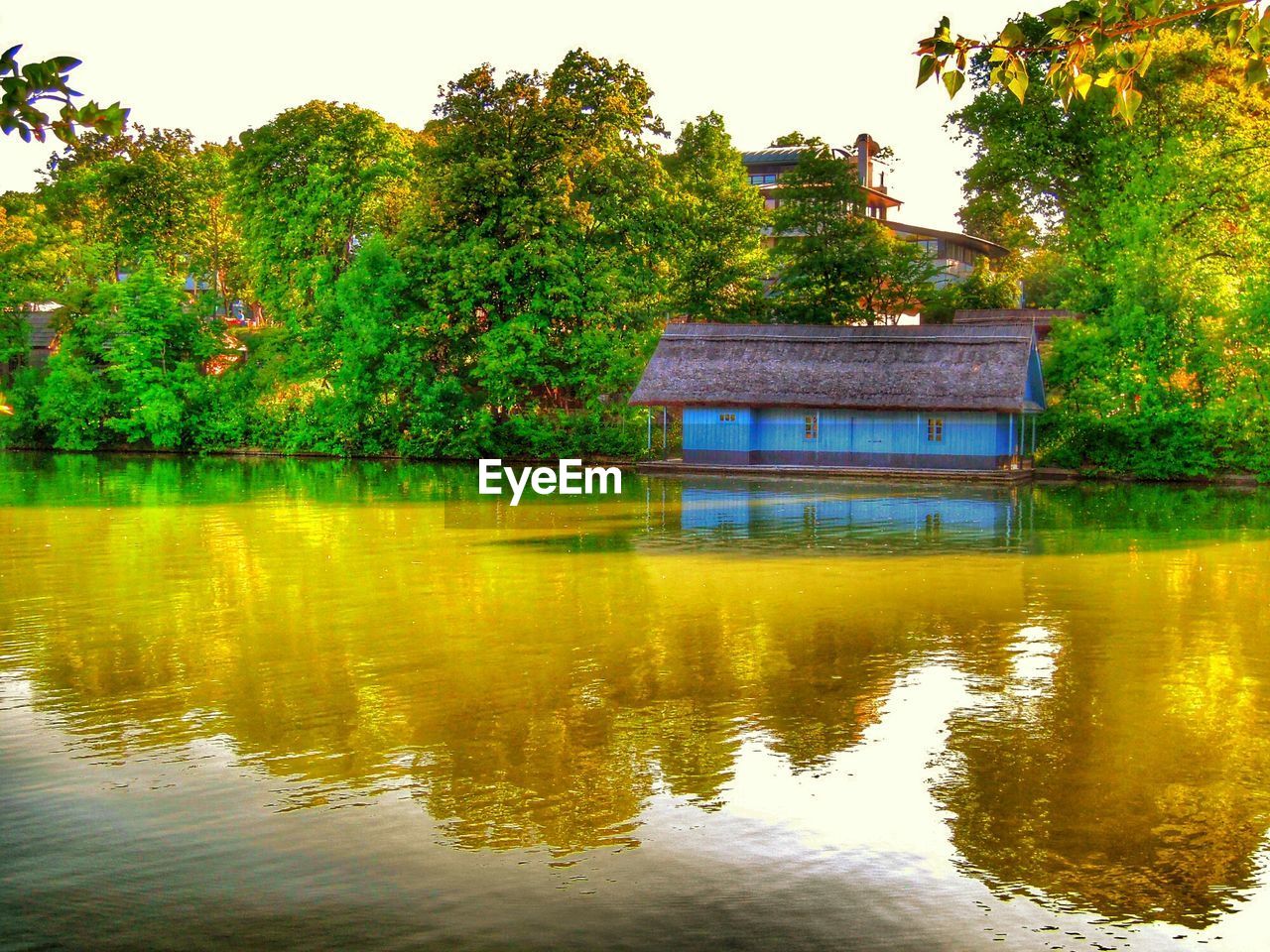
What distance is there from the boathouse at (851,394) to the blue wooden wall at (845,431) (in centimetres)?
3

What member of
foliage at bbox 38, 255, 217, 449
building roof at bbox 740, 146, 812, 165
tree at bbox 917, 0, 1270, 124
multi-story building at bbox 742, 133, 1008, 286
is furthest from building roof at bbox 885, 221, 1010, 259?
tree at bbox 917, 0, 1270, 124

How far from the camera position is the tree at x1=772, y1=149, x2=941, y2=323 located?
4691 centimetres

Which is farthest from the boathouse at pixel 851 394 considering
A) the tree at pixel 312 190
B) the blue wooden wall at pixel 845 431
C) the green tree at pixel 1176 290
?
the tree at pixel 312 190

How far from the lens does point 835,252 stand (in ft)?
155

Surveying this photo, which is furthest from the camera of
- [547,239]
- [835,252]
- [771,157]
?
[771,157]

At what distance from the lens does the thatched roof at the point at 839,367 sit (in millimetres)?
39875

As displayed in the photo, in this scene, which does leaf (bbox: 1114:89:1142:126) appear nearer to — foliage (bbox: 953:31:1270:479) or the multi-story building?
foliage (bbox: 953:31:1270:479)

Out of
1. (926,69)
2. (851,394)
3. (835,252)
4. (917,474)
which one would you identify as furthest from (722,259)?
(926,69)

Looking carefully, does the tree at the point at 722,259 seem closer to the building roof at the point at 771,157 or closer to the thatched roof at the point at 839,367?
the thatched roof at the point at 839,367

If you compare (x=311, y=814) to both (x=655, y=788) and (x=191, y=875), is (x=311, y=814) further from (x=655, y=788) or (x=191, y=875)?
(x=655, y=788)

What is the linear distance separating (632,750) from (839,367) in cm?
3266

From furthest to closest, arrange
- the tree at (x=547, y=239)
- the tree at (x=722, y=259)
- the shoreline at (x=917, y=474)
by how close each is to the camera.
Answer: the tree at (x=722, y=259), the tree at (x=547, y=239), the shoreline at (x=917, y=474)

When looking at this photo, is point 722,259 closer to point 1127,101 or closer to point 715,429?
point 715,429

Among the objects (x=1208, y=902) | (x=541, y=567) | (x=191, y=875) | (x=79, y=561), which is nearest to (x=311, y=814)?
(x=191, y=875)
